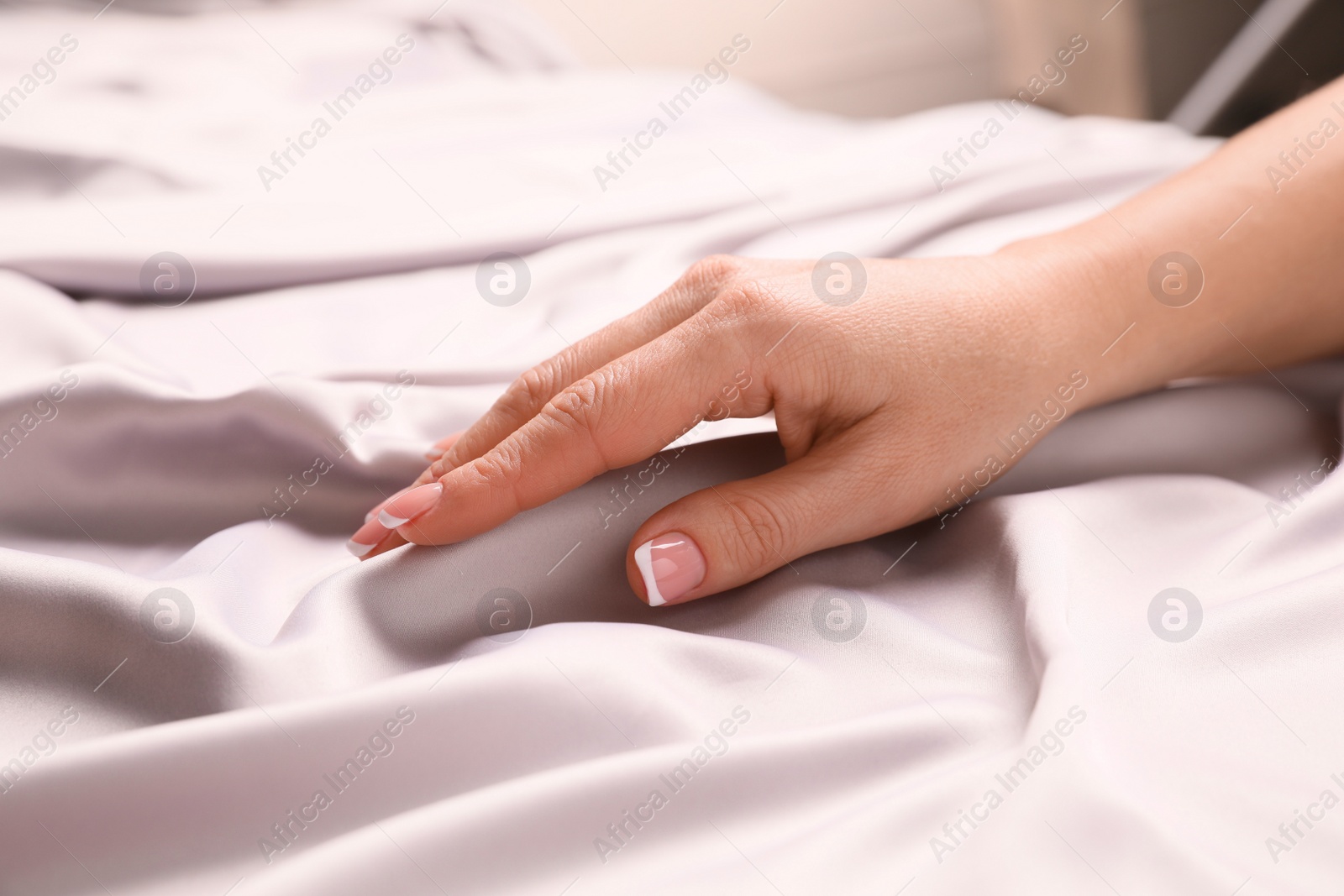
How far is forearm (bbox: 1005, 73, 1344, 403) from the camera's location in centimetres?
83

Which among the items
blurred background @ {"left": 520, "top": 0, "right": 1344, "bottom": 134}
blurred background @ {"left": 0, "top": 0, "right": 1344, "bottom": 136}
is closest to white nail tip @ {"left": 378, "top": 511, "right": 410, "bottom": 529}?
blurred background @ {"left": 0, "top": 0, "right": 1344, "bottom": 136}

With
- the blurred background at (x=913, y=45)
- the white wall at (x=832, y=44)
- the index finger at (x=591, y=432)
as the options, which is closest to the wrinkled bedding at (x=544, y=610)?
the index finger at (x=591, y=432)

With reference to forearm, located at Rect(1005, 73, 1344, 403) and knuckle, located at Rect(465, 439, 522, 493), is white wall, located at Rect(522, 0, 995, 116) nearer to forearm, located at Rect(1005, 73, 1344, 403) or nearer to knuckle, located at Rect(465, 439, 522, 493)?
forearm, located at Rect(1005, 73, 1344, 403)

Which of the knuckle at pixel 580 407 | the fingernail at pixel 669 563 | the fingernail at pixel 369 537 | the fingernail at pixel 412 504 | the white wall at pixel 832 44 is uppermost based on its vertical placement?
the white wall at pixel 832 44

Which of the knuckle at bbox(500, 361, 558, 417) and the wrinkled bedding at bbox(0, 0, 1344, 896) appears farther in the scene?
the knuckle at bbox(500, 361, 558, 417)

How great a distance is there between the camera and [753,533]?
2.25 feet

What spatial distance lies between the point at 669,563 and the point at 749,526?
70 millimetres

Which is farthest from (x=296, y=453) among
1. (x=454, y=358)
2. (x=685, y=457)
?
(x=685, y=457)

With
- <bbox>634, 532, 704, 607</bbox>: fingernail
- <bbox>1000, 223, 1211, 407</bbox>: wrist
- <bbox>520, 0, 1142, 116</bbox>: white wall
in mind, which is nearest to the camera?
<bbox>634, 532, 704, 607</bbox>: fingernail

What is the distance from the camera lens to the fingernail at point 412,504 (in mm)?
678

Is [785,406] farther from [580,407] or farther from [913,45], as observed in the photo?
[913,45]

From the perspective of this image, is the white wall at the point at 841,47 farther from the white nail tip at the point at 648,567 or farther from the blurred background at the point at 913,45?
the white nail tip at the point at 648,567

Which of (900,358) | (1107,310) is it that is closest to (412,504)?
(900,358)

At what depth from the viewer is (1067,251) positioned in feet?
2.78
